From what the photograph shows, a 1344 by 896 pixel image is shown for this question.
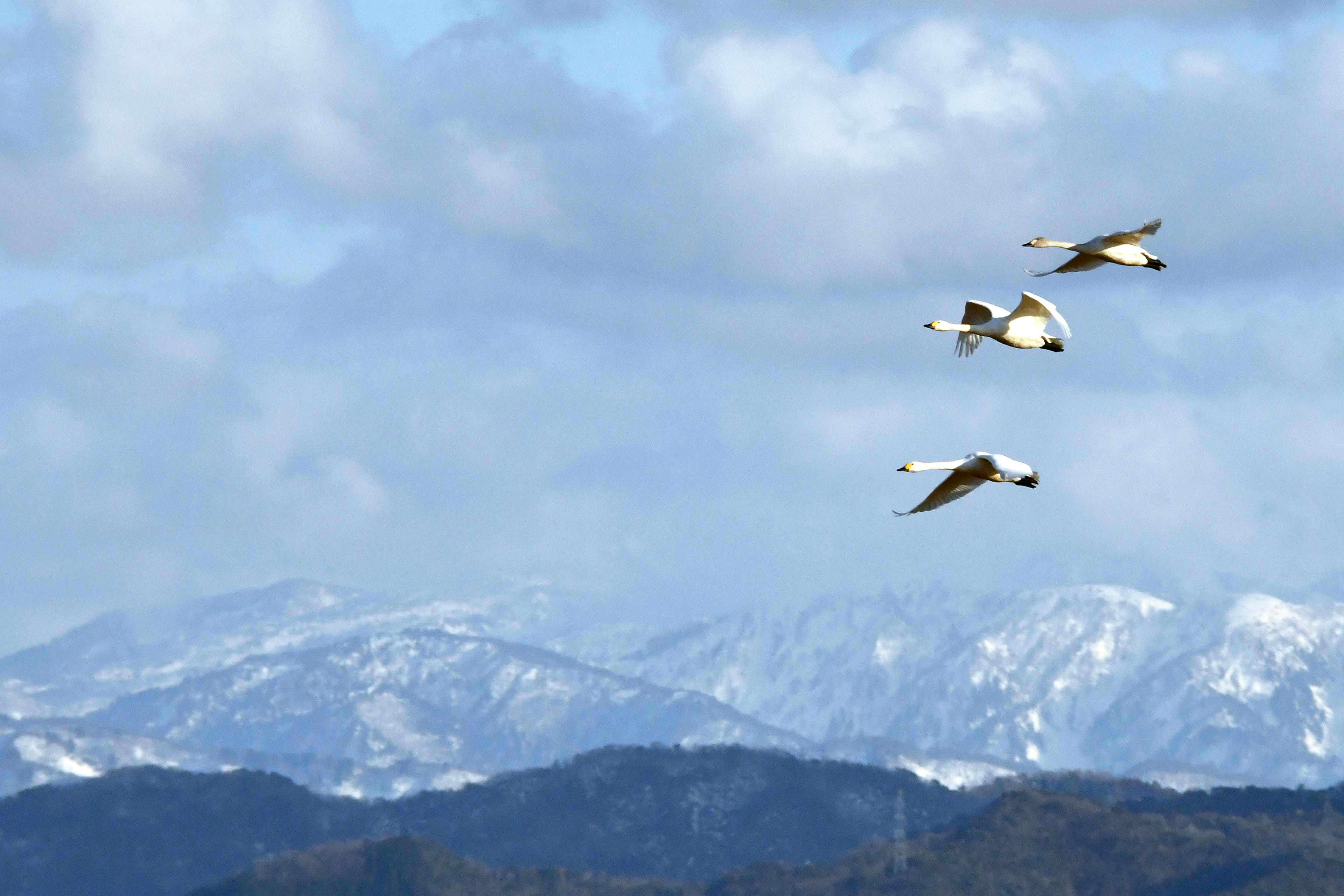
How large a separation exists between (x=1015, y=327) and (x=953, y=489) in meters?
7.90

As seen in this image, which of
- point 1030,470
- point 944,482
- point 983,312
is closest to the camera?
point 1030,470

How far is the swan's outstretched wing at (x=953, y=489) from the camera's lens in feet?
282

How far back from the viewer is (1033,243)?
318 ft

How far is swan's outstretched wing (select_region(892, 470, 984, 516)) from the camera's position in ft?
282

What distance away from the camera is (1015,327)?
91.3m

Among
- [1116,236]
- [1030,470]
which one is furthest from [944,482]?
[1116,236]

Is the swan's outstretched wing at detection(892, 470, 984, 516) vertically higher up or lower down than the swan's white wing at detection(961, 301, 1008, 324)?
lower down

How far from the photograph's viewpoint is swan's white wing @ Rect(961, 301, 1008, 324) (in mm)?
93938

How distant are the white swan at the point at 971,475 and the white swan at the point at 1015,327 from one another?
5880mm

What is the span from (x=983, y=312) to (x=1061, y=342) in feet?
22.0

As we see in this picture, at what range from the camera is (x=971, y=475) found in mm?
85938

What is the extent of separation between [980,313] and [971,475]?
11841mm

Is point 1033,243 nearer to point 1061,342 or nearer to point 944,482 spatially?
point 1061,342

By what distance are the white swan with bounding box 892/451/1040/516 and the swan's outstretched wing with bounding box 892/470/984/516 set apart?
0.04 ft
